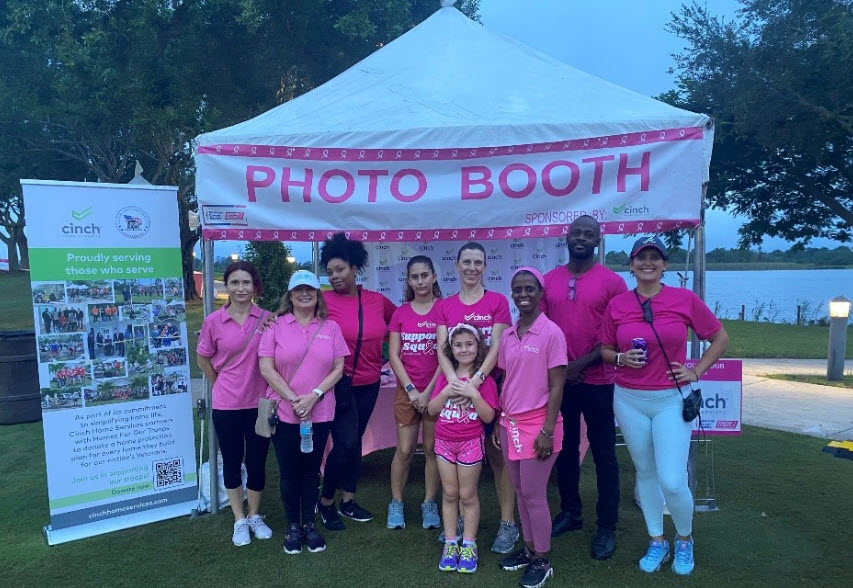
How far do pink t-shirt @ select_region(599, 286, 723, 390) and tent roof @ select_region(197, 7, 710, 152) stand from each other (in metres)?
1.21

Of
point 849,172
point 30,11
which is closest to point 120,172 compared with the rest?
point 30,11

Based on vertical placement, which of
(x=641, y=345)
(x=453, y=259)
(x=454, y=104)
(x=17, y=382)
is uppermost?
(x=454, y=104)

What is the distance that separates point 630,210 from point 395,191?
4.96 ft

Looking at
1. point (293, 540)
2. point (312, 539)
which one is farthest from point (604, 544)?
point (293, 540)

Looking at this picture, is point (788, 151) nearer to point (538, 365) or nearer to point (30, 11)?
point (538, 365)

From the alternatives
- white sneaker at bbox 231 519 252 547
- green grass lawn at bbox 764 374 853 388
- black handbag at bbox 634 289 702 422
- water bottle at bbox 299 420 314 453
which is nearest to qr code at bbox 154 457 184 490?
white sneaker at bbox 231 519 252 547

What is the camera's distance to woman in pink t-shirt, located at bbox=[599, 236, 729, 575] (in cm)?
307

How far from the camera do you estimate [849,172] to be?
1537 centimetres

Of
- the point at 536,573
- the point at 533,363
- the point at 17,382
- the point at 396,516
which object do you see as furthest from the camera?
the point at 17,382

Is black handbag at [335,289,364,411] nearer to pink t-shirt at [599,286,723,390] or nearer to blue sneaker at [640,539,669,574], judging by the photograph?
pink t-shirt at [599,286,723,390]

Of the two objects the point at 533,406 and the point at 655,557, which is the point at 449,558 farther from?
the point at 655,557

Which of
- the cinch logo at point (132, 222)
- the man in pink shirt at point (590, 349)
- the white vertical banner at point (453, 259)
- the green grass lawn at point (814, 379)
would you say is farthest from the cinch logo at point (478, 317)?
the green grass lawn at point (814, 379)

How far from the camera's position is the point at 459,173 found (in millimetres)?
3871

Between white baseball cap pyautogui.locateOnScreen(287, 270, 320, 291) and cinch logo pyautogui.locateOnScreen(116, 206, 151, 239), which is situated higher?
cinch logo pyautogui.locateOnScreen(116, 206, 151, 239)
